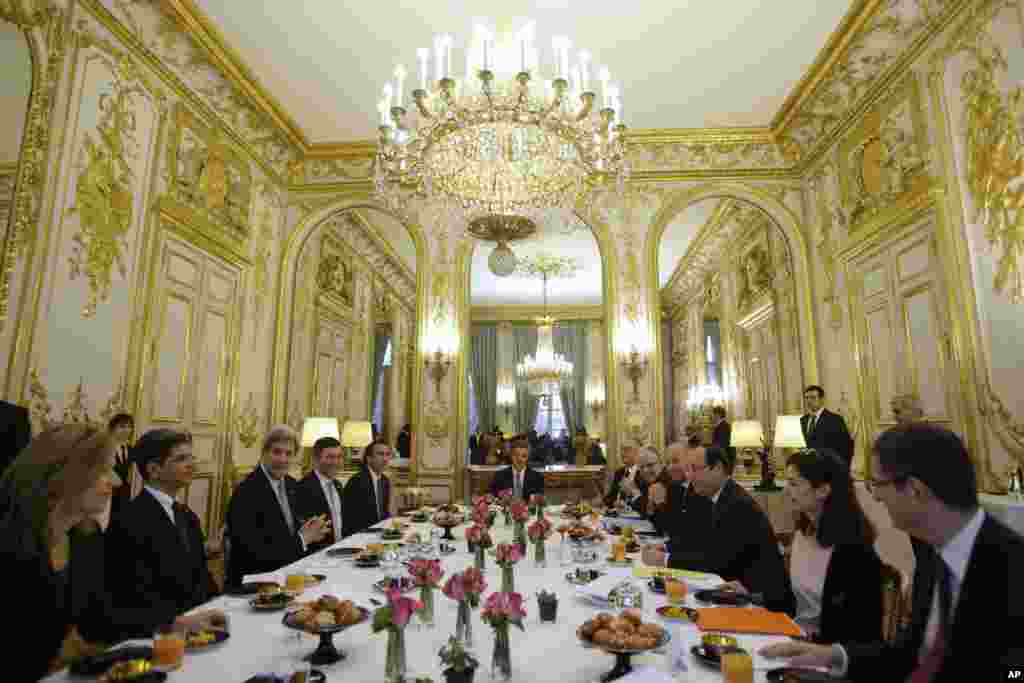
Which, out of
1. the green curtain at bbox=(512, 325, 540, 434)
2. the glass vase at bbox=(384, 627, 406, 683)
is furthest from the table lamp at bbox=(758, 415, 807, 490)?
the green curtain at bbox=(512, 325, 540, 434)

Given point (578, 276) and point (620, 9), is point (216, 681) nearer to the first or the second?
point (620, 9)

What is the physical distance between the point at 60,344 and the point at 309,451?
3290 millimetres

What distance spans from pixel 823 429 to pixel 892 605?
163 inches

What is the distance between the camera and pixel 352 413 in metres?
9.73

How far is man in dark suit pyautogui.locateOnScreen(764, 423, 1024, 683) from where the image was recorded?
1.22 metres

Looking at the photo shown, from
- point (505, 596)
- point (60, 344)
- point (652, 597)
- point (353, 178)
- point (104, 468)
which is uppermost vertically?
point (353, 178)

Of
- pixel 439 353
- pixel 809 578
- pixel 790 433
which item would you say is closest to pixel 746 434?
pixel 790 433

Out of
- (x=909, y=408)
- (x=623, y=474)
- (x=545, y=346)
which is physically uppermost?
(x=545, y=346)

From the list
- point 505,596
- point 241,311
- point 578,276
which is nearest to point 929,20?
point 505,596

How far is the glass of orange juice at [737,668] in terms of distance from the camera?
1.40m

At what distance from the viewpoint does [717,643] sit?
5.43 feet

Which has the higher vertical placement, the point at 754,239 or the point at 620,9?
the point at 620,9

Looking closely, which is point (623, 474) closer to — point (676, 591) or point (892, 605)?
point (676, 591)

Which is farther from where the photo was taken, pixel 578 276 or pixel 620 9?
pixel 578 276
